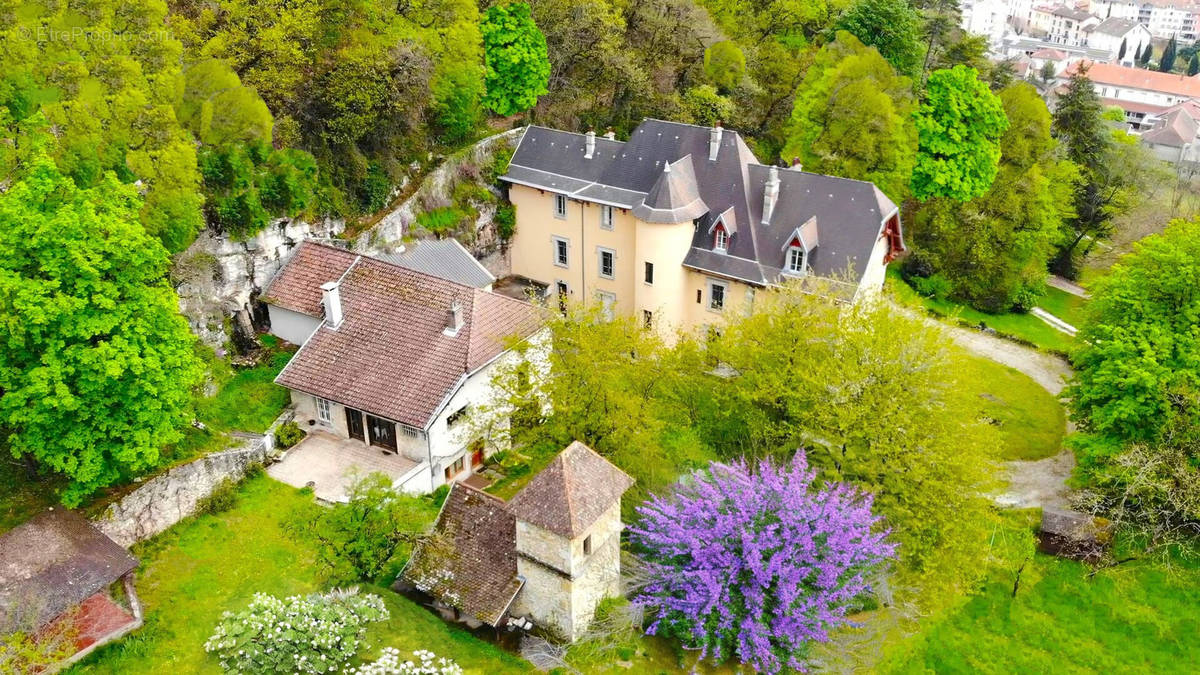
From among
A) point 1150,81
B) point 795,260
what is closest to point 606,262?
point 795,260

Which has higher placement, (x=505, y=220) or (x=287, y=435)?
(x=505, y=220)

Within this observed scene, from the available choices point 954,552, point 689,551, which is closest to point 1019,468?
point 954,552

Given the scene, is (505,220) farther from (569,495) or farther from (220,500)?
(569,495)

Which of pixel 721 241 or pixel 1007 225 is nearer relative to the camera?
pixel 721 241

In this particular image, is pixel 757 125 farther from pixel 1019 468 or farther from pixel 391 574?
pixel 391 574

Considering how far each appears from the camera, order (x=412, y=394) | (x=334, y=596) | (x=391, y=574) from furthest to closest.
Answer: (x=412, y=394) < (x=391, y=574) < (x=334, y=596)

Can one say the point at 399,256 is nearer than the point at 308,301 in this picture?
No
